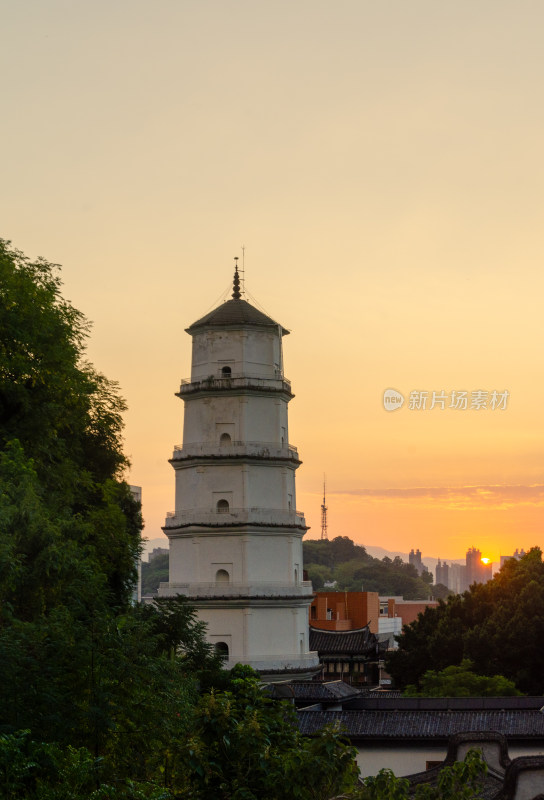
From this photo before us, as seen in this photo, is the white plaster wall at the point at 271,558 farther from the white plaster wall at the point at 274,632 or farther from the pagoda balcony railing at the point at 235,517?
the white plaster wall at the point at 274,632

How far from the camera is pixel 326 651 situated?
62.7m

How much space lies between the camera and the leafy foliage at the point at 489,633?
4875cm

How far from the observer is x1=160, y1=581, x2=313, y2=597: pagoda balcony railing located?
158 ft

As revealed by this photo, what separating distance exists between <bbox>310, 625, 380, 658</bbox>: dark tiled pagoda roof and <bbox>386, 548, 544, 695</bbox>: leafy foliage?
933 centimetres

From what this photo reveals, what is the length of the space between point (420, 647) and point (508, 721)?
22.5m

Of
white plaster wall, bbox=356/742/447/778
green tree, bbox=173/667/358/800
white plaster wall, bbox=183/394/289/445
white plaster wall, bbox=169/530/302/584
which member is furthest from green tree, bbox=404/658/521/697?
green tree, bbox=173/667/358/800

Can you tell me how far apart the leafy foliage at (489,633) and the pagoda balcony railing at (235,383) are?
13224 mm

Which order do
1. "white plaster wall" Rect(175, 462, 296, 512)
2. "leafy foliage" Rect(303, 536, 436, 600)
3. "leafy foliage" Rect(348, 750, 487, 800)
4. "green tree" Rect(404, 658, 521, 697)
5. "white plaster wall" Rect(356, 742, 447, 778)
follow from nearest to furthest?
1. "leafy foliage" Rect(348, 750, 487, 800)
2. "white plaster wall" Rect(356, 742, 447, 778)
3. "green tree" Rect(404, 658, 521, 697)
4. "white plaster wall" Rect(175, 462, 296, 512)
5. "leafy foliage" Rect(303, 536, 436, 600)

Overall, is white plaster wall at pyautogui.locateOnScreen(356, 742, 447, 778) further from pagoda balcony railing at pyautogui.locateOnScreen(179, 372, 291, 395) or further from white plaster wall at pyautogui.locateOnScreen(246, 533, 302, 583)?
pagoda balcony railing at pyautogui.locateOnScreen(179, 372, 291, 395)

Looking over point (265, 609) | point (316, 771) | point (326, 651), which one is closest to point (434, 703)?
point (265, 609)

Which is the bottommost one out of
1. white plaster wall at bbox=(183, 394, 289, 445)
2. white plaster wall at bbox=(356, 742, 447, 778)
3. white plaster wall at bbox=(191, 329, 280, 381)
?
white plaster wall at bbox=(356, 742, 447, 778)

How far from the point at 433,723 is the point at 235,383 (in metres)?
23.7

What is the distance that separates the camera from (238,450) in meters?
49.8

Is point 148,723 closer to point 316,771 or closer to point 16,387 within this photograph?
point 316,771
